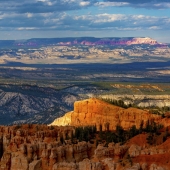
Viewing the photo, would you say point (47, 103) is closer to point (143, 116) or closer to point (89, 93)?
point (89, 93)

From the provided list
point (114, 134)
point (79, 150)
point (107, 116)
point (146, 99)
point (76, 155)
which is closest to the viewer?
point (76, 155)

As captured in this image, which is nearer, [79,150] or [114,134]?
[79,150]

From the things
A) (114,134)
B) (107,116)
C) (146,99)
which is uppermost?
Result: (114,134)

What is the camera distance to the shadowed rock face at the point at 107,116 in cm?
7344

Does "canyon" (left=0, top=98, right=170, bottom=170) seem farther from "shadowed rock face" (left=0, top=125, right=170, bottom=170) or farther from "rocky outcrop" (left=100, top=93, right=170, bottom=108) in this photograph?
"rocky outcrop" (left=100, top=93, right=170, bottom=108)

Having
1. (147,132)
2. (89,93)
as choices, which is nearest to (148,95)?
(89,93)

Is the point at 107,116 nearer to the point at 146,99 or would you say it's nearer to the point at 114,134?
the point at 114,134

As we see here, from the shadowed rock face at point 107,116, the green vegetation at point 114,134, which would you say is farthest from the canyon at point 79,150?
the green vegetation at point 114,134

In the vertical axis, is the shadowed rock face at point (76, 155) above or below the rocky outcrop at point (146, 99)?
above

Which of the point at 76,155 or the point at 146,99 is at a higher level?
the point at 76,155

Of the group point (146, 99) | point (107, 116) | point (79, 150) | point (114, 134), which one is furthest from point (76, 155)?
point (146, 99)

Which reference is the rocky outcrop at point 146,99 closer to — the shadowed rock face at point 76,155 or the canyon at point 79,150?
the canyon at point 79,150

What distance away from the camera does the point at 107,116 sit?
77625 millimetres

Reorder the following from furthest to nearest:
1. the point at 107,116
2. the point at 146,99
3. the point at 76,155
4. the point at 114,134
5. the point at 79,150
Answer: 1. the point at 146,99
2. the point at 107,116
3. the point at 114,134
4. the point at 79,150
5. the point at 76,155
